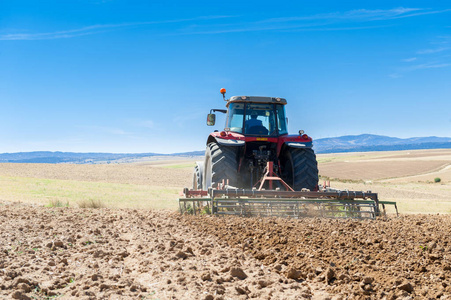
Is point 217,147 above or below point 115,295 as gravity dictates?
above

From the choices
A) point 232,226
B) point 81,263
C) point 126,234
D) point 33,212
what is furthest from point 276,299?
point 33,212

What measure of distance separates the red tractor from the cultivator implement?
49 cm

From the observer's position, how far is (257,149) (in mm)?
8539

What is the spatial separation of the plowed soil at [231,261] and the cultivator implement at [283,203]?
52 centimetres

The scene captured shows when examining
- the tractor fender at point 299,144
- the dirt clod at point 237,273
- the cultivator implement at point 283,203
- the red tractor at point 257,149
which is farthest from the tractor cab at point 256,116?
the dirt clod at point 237,273

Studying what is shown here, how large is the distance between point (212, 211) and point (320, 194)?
189cm

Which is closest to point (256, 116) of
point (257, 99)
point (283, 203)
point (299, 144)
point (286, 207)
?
point (257, 99)

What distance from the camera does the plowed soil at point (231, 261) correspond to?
10.9 feet

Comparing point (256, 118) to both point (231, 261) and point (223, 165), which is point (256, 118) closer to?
point (223, 165)

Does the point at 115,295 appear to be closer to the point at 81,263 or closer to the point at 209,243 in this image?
the point at 81,263

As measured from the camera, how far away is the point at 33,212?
27.5 feet

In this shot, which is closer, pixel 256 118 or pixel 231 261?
pixel 231 261

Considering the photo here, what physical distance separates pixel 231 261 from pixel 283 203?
9.87ft

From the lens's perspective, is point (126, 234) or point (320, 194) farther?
point (320, 194)
